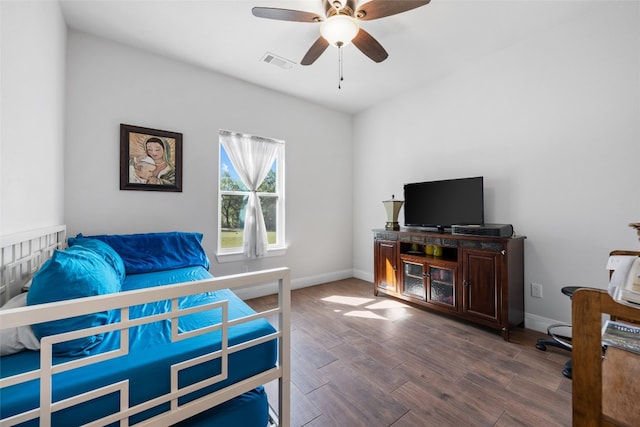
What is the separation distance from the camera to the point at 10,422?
26.8 inches

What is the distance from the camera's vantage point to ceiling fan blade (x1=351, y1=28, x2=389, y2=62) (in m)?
2.01

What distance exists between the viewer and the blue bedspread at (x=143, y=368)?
797 millimetres

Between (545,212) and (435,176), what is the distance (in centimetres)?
115

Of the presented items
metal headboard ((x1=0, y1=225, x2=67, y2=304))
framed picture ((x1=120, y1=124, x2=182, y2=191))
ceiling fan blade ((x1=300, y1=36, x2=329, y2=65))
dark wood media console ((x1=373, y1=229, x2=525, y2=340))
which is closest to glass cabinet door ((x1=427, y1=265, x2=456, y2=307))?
dark wood media console ((x1=373, y1=229, x2=525, y2=340))

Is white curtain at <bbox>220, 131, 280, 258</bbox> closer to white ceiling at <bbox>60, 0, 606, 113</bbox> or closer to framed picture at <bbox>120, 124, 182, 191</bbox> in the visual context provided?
framed picture at <bbox>120, 124, 182, 191</bbox>

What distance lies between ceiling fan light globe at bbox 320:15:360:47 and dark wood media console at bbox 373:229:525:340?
1.98 m

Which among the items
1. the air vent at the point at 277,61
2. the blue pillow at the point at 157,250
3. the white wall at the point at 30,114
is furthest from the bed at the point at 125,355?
the air vent at the point at 277,61

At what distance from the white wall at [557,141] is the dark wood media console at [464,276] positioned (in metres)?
0.32

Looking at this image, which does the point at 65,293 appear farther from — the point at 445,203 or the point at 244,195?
the point at 445,203

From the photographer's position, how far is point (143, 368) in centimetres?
92

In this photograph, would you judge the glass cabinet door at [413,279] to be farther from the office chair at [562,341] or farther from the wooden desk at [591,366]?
the wooden desk at [591,366]

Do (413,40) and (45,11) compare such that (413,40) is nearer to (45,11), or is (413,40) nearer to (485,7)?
(485,7)

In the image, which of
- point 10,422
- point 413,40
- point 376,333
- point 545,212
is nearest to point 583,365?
point 10,422

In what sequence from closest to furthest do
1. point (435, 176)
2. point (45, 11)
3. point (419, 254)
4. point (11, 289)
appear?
point (11, 289)
point (45, 11)
point (419, 254)
point (435, 176)
